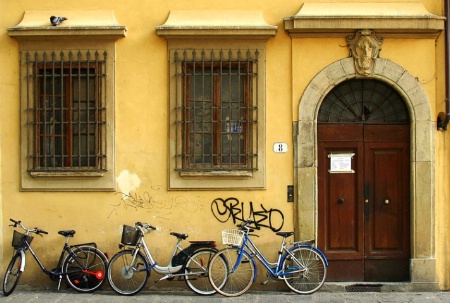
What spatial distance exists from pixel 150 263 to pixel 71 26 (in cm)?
349

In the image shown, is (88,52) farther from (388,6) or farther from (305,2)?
(388,6)

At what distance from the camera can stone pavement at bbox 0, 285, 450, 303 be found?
30.9 feet

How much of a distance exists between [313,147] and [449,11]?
269cm

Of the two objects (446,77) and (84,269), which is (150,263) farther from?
(446,77)

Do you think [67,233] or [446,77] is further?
[446,77]

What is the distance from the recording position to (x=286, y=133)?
1005cm

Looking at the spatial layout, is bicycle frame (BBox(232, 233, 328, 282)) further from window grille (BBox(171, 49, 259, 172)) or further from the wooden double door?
window grille (BBox(171, 49, 259, 172))

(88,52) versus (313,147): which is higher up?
(88,52)

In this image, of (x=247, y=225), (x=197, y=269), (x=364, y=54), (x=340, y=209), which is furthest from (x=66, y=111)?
(x=364, y=54)

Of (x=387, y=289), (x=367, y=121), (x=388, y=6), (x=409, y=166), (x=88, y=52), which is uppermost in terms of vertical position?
(x=388, y=6)

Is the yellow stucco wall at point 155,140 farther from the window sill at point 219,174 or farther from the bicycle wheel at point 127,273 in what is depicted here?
the bicycle wheel at point 127,273

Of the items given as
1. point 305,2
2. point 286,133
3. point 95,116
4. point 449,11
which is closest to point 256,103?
point 286,133

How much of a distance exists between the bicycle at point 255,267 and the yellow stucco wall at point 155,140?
396 millimetres

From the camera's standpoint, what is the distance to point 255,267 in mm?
9672
